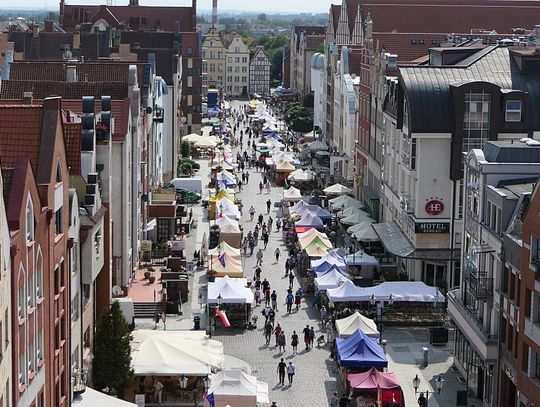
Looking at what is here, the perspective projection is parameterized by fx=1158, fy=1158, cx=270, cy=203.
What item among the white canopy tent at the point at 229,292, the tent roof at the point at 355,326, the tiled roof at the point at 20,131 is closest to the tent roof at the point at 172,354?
the tent roof at the point at 355,326

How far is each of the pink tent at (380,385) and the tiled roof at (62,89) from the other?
24.0 metres

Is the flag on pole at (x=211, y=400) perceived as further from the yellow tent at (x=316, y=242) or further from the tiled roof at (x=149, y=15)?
the tiled roof at (x=149, y=15)

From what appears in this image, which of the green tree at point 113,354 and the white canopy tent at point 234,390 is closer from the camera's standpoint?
the white canopy tent at point 234,390

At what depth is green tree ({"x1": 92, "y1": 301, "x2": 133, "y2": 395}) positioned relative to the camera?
4134 cm

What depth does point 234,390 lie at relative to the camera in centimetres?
4097

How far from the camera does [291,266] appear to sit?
67.1m

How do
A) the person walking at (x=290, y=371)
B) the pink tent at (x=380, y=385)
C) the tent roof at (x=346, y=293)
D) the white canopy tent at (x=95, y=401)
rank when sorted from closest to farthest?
the white canopy tent at (x=95, y=401)
the pink tent at (x=380, y=385)
the person walking at (x=290, y=371)
the tent roof at (x=346, y=293)

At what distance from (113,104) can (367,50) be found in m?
32.6

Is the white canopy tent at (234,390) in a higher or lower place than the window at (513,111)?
lower

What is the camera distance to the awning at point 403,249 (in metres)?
61.2

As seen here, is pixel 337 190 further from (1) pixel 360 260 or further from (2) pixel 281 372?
(2) pixel 281 372

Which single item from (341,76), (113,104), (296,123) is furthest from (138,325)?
(296,123)

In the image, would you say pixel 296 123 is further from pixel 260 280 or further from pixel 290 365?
pixel 290 365

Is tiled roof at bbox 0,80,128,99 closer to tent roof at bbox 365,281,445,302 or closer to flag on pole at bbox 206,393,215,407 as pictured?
tent roof at bbox 365,281,445,302
